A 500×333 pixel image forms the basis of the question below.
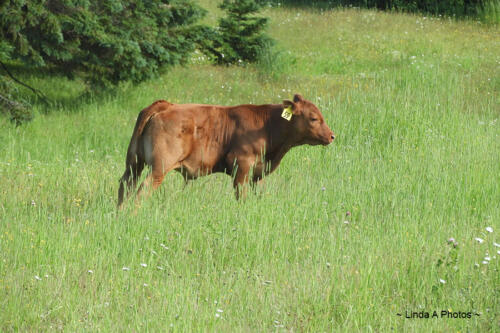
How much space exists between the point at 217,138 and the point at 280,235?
6.82 feet

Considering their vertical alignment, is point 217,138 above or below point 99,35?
below

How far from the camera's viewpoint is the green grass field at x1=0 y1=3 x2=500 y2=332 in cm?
488

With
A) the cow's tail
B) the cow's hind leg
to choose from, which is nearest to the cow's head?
the cow's tail

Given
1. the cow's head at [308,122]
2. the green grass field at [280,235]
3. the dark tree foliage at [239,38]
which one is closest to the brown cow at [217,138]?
the cow's head at [308,122]

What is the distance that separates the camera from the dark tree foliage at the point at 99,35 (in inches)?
458

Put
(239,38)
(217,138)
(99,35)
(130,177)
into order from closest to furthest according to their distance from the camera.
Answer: (130,177), (217,138), (99,35), (239,38)

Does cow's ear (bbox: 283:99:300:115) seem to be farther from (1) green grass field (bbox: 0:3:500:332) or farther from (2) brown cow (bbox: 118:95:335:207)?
(1) green grass field (bbox: 0:3:500:332)

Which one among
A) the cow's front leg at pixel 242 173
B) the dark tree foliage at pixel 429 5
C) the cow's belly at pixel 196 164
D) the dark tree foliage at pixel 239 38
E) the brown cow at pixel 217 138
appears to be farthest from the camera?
the dark tree foliage at pixel 429 5

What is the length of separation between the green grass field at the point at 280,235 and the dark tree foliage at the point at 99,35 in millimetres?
1209

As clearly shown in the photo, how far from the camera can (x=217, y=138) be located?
8008mm

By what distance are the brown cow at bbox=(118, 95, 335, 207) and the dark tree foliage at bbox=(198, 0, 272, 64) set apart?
914cm

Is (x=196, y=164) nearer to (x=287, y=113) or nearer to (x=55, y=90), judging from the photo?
(x=287, y=113)

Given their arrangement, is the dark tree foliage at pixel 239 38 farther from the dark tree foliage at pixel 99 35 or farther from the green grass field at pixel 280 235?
the green grass field at pixel 280 235

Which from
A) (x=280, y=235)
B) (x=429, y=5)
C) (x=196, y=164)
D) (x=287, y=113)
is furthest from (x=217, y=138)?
(x=429, y=5)
